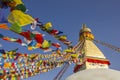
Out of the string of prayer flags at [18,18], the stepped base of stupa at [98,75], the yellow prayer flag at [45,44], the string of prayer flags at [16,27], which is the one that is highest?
the string of prayer flags at [18,18]

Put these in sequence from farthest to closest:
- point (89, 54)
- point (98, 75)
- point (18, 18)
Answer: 1. point (89, 54)
2. point (98, 75)
3. point (18, 18)

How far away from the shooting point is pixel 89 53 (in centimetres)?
2211

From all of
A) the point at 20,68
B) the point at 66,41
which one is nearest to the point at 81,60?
the point at 66,41

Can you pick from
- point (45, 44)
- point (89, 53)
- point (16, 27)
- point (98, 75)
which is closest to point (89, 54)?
point (89, 53)

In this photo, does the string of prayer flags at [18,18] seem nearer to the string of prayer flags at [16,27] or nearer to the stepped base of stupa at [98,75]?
the string of prayer flags at [16,27]

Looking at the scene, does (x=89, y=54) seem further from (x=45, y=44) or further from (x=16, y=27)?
(x=16, y=27)

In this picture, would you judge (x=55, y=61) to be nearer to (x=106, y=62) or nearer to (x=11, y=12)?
(x=11, y=12)

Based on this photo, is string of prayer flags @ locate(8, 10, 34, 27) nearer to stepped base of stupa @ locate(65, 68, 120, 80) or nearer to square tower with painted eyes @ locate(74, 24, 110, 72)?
stepped base of stupa @ locate(65, 68, 120, 80)

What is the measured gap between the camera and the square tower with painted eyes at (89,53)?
2119 cm

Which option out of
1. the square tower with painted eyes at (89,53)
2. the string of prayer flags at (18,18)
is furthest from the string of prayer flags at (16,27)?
the square tower with painted eyes at (89,53)

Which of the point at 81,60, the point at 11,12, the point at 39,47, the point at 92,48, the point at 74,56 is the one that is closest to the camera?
the point at 11,12

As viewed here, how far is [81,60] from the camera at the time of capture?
13.1 metres

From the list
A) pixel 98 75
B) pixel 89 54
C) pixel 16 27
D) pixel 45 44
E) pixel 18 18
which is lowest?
pixel 98 75

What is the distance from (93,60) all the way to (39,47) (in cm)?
1335
